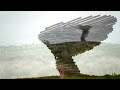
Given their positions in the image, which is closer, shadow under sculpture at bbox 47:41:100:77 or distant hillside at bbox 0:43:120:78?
distant hillside at bbox 0:43:120:78

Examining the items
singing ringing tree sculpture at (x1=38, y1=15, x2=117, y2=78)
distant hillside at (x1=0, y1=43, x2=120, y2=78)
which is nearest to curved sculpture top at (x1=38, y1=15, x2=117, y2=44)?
singing ringing tree sculpture at (x1=38, y1=15, x2=117, y2=78)

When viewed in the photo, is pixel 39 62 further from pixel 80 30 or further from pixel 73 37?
pixel 80 30

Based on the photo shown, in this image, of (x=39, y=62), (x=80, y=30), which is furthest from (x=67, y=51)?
(x=39, y=62)

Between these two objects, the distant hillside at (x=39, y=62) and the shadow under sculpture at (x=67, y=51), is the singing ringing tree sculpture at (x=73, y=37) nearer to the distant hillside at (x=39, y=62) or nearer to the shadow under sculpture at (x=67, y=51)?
the shadow under sculpture at (x=67, y=51)

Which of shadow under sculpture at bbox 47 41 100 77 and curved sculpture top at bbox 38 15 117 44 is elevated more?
curved sculpture top at bbox 38 15 117 44

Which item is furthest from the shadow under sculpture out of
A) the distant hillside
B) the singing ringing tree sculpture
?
the distant hillside

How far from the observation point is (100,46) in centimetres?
754

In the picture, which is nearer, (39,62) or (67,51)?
(39,62)

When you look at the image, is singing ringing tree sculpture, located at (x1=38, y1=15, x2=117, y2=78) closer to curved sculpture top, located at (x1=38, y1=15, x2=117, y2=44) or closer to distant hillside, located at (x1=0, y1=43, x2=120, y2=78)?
curved sculpture top, located at (x1=38, y1=15, x2=117, y2=44)

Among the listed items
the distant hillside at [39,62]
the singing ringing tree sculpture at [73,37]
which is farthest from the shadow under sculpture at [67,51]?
the distant hillside at [39,62]

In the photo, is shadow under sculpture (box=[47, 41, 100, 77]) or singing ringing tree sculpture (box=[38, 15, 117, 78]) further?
shadow under sculpture (box=[47, 41, 100, 77])

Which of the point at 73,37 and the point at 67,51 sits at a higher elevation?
the point at 73,37
